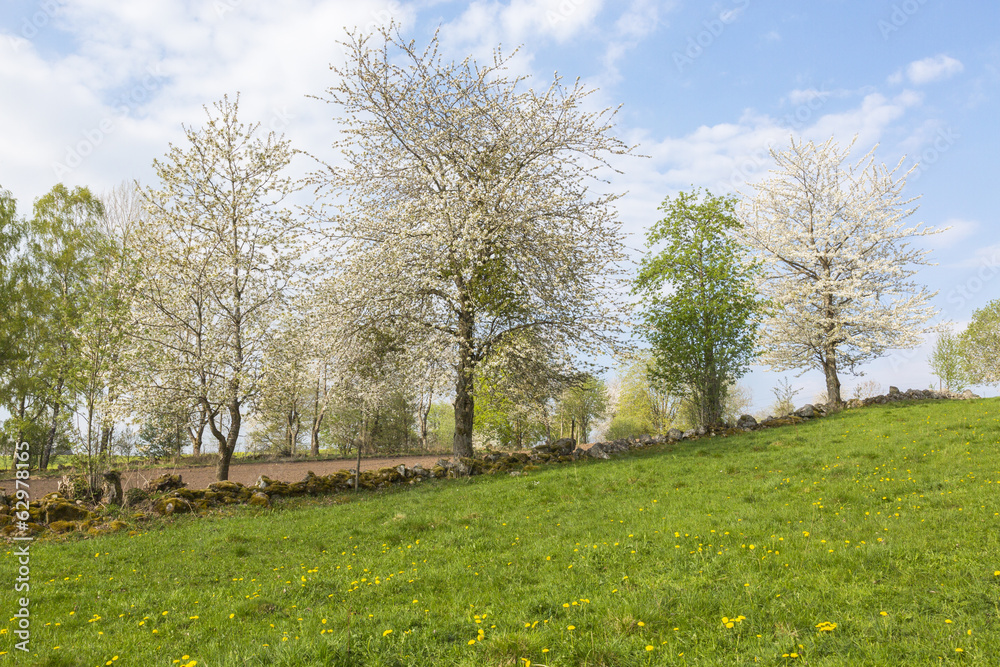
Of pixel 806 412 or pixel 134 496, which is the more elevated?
pixel 806 412

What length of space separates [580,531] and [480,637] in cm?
416

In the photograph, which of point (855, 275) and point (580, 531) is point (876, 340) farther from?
point (580, 531)

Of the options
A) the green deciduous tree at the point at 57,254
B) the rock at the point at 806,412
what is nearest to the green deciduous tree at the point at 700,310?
the rock at the point at 806,412

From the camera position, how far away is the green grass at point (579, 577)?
4.99 meters

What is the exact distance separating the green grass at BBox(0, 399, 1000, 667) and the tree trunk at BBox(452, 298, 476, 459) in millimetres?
4711

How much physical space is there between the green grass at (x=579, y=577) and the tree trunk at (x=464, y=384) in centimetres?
471

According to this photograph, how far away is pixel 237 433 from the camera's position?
1656 cm

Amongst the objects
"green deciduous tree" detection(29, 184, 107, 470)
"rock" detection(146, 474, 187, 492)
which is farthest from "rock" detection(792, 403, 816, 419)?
"green deciduous tree" detection(29, 184, 107, 470)

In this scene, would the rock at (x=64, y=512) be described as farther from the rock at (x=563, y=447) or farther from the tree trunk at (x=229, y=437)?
the rock at (x=563, y=447)

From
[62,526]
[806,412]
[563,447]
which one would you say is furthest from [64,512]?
[806,412]

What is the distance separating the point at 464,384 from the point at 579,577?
10.3 metres

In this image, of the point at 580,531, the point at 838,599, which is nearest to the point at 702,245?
the point at 580,531

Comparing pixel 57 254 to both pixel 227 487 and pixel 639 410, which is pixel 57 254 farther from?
pixel 639 410

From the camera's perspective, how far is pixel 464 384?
659 inches
